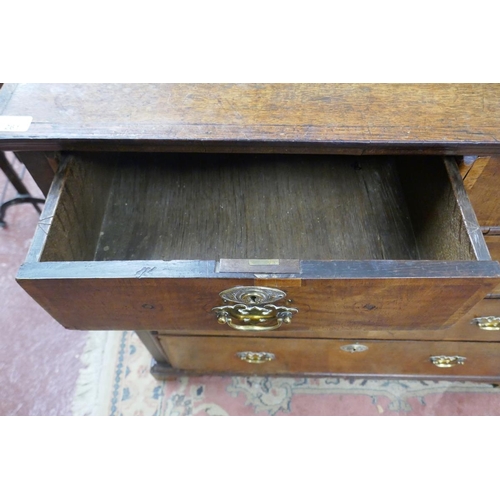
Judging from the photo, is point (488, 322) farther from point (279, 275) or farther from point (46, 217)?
point (46, 217)

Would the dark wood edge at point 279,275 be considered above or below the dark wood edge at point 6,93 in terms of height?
below

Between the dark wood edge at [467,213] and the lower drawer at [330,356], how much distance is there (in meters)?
0.35

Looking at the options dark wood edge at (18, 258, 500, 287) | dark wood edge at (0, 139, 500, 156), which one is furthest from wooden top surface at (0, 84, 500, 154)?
dark wood edge at (18, 258, 500, 287)

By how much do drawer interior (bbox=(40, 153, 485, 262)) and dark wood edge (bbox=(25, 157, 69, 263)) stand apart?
34 millimetres

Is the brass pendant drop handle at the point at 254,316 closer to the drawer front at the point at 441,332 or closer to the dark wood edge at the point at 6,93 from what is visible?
the drawer front at the point at 441,332

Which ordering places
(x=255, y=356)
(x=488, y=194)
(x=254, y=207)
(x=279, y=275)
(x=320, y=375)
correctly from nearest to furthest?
(x=279, y=275) < (x=488, y=194) < (x=254, y=207) < (x=255, y=356) < (x=320, y=375)

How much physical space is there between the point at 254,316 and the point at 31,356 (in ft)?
2.39

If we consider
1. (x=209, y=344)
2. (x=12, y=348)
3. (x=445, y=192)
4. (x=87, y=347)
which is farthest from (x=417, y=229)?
(x=12, y=348)

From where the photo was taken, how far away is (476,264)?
1.40 ft

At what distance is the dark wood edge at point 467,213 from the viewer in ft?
1.50

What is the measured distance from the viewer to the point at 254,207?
0.66 m

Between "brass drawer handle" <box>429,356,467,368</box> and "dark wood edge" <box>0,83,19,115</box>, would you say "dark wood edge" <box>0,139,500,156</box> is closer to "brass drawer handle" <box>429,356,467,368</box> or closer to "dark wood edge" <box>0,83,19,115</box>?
"dark wood edge" <box>0,83,19,115</box>

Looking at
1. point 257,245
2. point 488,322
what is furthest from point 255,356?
point 488,322

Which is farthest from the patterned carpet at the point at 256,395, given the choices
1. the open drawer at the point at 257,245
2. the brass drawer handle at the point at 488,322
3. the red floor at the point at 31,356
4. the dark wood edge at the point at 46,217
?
the dark wood edge at the point at 46,217
